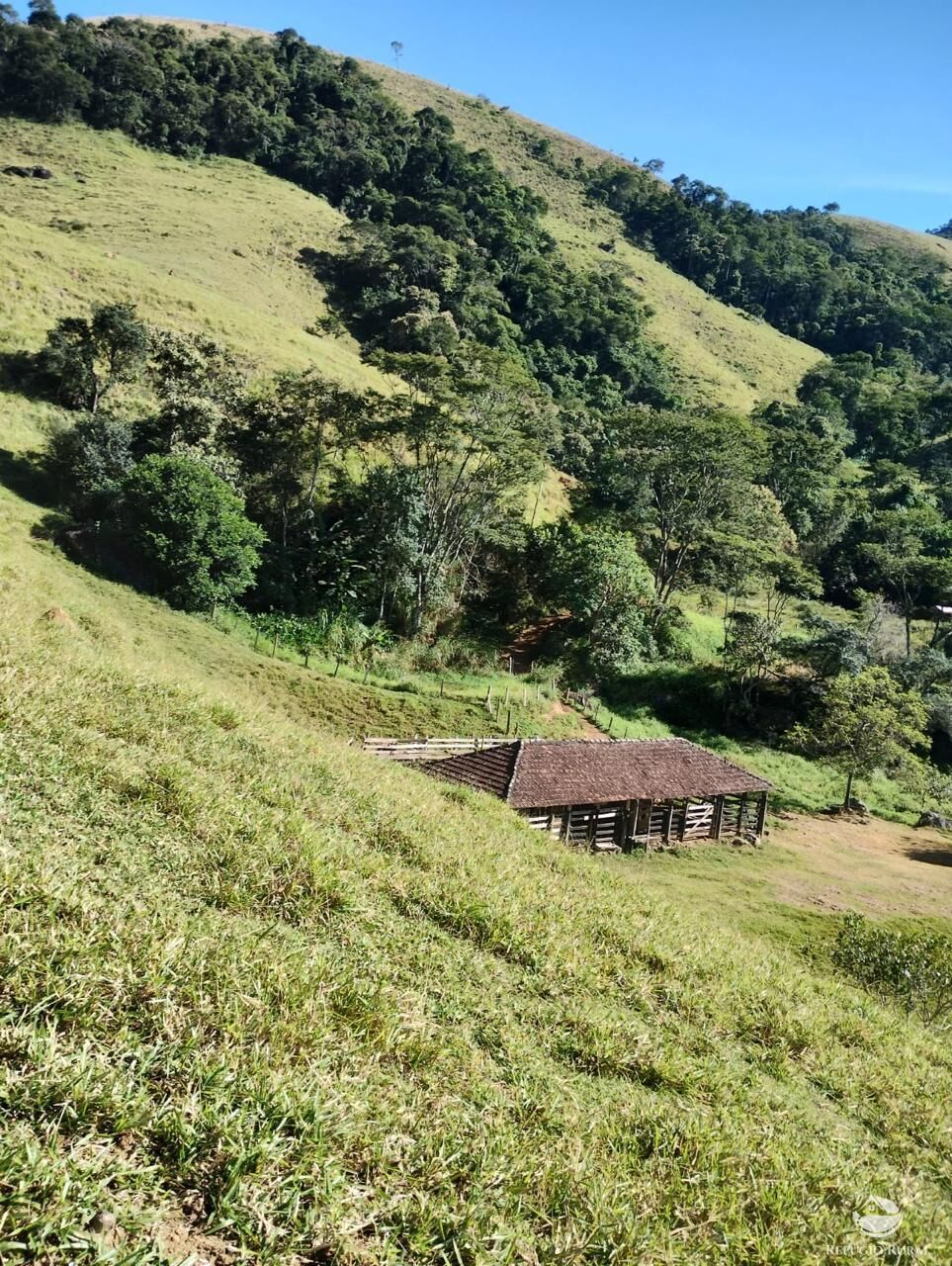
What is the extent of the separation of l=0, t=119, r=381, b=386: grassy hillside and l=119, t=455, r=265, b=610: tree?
49.5ft

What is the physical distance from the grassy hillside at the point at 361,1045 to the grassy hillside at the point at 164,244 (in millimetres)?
37018

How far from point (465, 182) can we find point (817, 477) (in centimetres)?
6116

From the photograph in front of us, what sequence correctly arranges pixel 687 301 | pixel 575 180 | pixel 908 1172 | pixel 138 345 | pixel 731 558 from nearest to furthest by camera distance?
pixel 908 1172 < pixel 138 345 < pixel 731 558 < pixel 687 301 < pixel 575 180

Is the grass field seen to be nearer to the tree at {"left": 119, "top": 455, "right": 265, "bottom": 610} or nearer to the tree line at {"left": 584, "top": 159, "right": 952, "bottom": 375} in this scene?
the tree at {"left": 119, "top": 455, "right": 265, "bottom": 610}

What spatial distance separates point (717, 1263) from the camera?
129 inches

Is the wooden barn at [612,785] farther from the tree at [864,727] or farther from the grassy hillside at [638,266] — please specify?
the grassy hillside at [638,266]

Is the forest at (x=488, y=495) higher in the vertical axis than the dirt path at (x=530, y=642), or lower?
higher

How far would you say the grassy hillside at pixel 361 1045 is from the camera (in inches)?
111

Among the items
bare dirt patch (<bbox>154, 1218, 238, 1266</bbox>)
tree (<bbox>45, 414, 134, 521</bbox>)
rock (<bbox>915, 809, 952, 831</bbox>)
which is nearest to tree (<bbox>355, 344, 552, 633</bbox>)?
tree (<bbox>45, 414, 134, 521</bbox>)

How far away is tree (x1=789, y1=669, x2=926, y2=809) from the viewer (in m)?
26.6

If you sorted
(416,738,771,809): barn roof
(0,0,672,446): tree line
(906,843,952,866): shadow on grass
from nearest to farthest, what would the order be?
(416,738,771,809): barn roof
(906,843,952,866): shadow on grass
(0,0,672,446): tree line

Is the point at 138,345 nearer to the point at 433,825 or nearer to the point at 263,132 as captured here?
the point at 433,825

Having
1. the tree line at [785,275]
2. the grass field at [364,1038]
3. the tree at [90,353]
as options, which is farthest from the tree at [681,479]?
the tree line at [785,275]

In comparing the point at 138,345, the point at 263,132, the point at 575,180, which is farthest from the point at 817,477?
the point at 575,180
